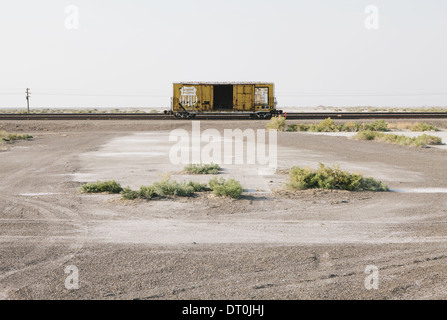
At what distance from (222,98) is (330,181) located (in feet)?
118

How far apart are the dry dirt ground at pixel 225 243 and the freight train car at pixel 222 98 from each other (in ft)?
108

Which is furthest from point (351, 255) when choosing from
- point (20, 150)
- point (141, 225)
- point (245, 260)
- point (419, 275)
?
point (20, 150)

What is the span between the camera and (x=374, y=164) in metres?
19.8

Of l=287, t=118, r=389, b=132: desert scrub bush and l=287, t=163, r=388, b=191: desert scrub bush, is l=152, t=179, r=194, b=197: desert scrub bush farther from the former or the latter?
l=287, t=118, r=389, b=132: desert scrub bush

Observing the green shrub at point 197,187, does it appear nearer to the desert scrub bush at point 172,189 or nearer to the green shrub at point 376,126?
the desert scrub bush at point 172,189

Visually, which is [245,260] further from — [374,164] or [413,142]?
[413,142]

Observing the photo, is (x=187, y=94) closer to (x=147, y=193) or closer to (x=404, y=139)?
(x=404, y=139)

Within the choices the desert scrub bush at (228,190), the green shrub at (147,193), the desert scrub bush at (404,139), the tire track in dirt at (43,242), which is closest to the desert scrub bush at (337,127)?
the desert scrub bush at (404,139)

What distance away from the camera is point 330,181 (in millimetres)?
13867

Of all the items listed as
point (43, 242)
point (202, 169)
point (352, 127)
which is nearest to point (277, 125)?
point (352, 127)

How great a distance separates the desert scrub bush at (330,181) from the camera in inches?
543

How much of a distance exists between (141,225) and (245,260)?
10.0ft

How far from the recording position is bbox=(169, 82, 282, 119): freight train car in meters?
48.1
